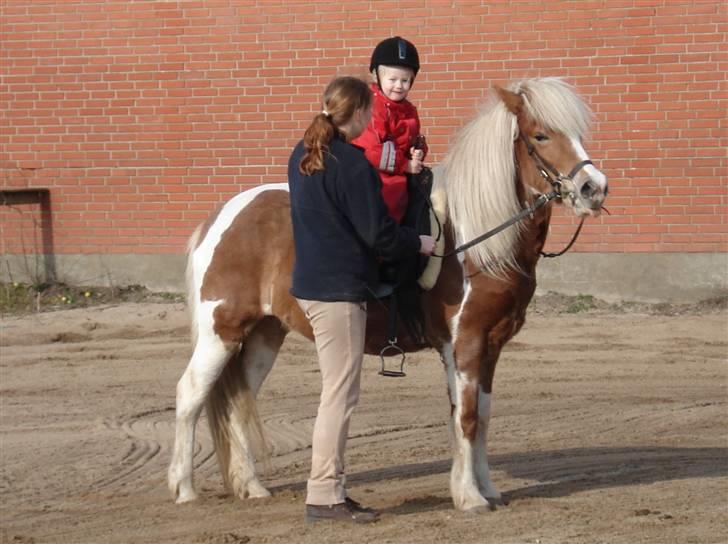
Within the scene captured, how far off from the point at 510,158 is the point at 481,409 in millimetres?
1350

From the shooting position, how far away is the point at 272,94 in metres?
14.2

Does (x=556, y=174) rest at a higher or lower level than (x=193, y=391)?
higher

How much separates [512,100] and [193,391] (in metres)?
2.45

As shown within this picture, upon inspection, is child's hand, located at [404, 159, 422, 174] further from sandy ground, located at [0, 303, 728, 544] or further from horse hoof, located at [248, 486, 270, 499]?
horse hoof, located at [248, 486, 270, 499]

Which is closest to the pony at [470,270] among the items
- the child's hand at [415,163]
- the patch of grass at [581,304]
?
the child's hand at [415,163]

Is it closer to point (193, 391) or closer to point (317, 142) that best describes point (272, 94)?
point (193, 391)

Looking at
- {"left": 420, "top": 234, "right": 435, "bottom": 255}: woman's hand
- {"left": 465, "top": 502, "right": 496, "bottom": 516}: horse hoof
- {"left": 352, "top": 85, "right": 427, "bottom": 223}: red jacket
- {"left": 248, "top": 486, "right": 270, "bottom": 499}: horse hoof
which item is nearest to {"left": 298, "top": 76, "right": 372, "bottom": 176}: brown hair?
{"left": 352, "top": 85, "right": 427, "bottom": 223}: red jacket

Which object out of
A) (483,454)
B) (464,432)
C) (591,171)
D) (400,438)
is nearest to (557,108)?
(591,171)

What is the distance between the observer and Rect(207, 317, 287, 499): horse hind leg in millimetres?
7070

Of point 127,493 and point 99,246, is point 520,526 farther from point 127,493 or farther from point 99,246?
point 99,246

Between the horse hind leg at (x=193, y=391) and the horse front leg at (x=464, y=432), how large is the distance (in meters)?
1.34

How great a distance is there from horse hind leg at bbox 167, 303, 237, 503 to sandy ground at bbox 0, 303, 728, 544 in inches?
6.9

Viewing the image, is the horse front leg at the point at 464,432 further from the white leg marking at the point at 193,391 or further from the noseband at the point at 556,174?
the white leg marking at the point at 193,391

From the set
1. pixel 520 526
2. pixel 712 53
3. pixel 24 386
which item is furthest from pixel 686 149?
pixel 520 526
